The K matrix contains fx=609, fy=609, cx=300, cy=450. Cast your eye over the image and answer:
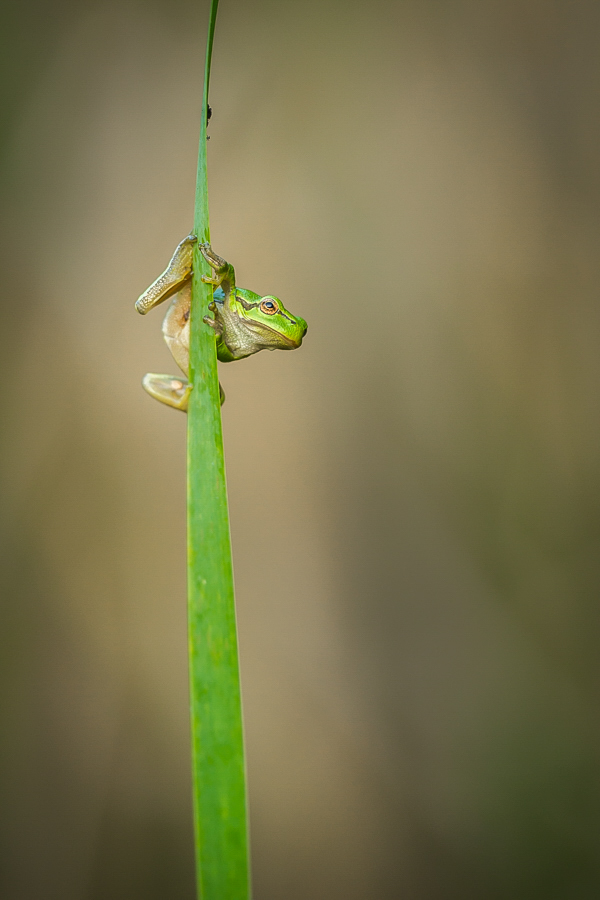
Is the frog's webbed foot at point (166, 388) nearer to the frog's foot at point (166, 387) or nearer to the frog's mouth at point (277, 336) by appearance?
the frog's foot at point (166, 387)

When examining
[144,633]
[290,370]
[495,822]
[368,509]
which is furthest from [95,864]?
[290,370]

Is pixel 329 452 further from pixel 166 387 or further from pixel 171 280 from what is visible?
pixel 171 280

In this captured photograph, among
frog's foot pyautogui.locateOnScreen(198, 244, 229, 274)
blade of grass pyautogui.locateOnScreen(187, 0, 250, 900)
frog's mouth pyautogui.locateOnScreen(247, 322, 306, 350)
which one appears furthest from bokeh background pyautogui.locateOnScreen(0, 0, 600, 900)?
blade of grass pyautogui.locateOnScreen(187, 0, 250, 900)

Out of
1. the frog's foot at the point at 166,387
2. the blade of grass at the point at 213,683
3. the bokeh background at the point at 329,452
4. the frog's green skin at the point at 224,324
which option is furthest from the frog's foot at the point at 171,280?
the bokeh background at the point at 329,452

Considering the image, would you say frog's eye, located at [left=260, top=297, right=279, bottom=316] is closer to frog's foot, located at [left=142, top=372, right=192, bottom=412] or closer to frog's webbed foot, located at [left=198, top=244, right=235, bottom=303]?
frog's webbed foot, located at [left=198, top=244, right=235, bottom=303]

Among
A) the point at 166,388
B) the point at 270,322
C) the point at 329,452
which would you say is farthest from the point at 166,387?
the point at 329,452

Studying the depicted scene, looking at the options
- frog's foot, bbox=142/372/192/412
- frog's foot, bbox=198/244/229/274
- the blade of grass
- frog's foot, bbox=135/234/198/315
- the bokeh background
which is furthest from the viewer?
the bokeh background

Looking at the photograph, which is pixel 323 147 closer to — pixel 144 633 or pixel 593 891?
pixel 144 633
